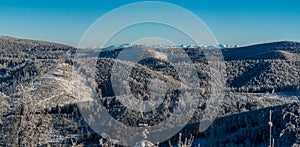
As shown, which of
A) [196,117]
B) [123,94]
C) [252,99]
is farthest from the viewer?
[123,94]

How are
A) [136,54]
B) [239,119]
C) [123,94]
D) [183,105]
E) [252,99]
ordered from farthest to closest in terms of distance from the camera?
[136,54]
[123,94]
[252,99]
[183,105]
[239,119]

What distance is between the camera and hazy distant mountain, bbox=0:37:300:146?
86.8ft

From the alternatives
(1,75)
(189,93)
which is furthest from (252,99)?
(1,75)

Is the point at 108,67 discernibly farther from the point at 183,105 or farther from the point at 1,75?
the point at 183,105

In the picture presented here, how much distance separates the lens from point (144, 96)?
190 ft

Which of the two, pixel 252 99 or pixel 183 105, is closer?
pixel 183 105

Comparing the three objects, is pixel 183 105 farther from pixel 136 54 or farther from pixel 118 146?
pixel 136 54

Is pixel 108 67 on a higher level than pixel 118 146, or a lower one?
higher

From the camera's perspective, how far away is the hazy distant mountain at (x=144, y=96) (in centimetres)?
2645

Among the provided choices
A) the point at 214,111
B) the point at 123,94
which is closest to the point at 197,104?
the point at 214,111

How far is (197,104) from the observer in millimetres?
48531

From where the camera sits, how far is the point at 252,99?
5378cm

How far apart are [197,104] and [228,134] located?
16.0 metres

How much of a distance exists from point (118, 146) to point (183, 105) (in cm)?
2060
